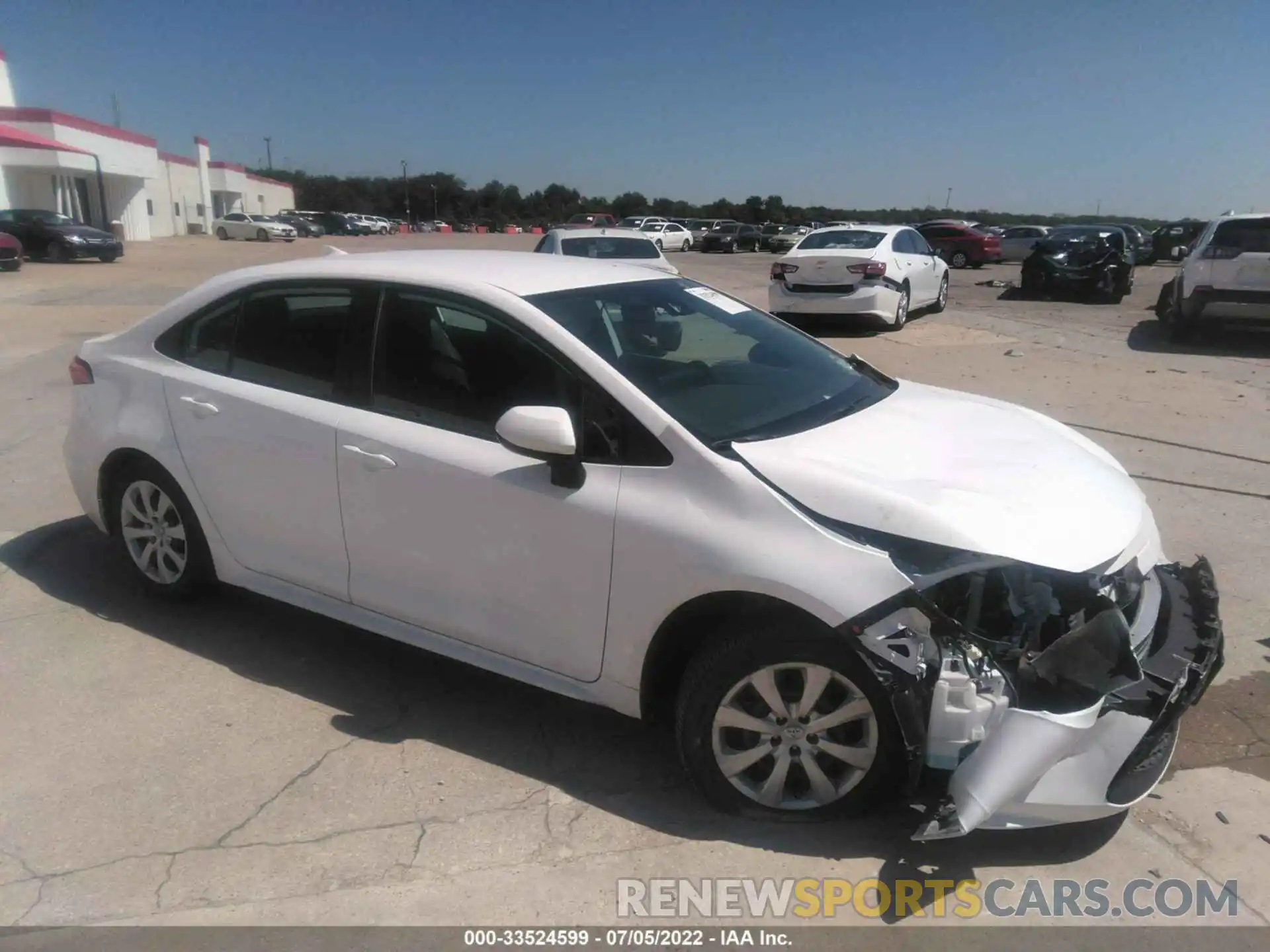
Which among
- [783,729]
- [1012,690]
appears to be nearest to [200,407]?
[783,729]

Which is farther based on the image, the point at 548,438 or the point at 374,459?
the point at 374,459

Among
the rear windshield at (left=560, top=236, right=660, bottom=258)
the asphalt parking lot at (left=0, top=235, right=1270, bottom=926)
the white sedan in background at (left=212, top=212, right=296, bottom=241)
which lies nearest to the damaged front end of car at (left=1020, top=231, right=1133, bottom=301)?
the rear windshield at (left=560, top=236, right=660, bottom=258)

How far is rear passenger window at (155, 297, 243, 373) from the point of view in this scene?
4.12 metres

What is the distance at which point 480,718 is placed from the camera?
367 cm

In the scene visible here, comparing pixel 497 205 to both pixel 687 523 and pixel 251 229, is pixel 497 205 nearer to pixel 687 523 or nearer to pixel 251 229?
pixel 251 229

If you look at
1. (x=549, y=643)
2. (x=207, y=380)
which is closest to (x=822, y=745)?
(x=549, y=643)

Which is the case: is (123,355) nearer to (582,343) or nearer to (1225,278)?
(582,343)

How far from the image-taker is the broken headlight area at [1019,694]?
257 centimetres

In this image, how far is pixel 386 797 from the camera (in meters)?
3.18

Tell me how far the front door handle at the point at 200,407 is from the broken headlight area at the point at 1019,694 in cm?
280

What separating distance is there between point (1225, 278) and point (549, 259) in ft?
39.0

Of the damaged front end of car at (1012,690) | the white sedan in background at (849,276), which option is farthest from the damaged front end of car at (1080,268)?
the damaged front end of car at (1012,690)

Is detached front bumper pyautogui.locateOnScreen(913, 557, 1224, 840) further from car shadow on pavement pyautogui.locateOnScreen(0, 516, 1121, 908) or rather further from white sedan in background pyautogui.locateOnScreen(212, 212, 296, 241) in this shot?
white sedan in background pyautogui.locateOnScreen(212, 212, 296, 241)

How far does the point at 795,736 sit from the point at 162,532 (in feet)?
9.96
